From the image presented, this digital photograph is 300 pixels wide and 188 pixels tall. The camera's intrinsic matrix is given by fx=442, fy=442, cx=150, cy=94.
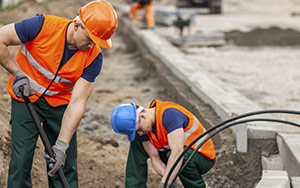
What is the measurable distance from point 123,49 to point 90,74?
9.71m

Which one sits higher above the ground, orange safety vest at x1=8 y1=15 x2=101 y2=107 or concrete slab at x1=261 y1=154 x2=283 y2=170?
orange safety vest at x1=8 y1=15 x2=101 y2=107

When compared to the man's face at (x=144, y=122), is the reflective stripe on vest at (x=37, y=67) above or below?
above

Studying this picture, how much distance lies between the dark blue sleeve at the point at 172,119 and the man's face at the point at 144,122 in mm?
123

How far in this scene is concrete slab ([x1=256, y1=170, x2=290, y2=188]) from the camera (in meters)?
3.37

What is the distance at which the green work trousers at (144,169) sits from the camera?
353 centimetres

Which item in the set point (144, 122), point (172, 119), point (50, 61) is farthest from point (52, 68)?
point (172, 119)

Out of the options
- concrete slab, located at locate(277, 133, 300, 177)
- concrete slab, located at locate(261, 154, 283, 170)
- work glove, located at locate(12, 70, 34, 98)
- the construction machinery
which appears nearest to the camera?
work glove, located at locate(12, 70, 34, 98)

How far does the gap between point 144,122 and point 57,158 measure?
2.31ft

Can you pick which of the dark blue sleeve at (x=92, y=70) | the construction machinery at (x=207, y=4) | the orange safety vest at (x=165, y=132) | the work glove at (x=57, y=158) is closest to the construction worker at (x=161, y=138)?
the orange safety vest at (x=165, y=132)

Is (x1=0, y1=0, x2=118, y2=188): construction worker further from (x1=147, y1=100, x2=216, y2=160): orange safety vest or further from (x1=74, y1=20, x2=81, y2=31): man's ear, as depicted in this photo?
(x1=147, y1=100, x2=216, y2=160): orange safety vest

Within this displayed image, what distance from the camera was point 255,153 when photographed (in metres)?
4.43

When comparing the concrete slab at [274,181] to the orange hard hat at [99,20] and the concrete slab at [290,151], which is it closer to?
the concrete slab at [290,151]

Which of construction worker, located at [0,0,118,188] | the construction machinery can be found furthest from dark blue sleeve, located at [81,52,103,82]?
the construction machinery

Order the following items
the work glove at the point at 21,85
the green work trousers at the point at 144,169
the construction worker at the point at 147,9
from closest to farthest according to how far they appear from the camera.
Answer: the work glove at the point at 21,85 < the green work trousers at the point at 144,169 < the construction worker at the point at 147,9
